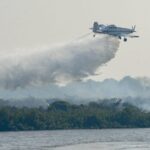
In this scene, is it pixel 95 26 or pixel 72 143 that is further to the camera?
pixel 72 143

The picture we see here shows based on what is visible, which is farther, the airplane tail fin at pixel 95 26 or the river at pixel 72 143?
the airplane tail fin at pixel 95 26

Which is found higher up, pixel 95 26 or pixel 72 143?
pixel 95 26

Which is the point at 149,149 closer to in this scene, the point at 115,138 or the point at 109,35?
the point at 109,35

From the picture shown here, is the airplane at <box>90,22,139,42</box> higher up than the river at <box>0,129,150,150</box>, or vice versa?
the airplane at <box>90,22,139,42</box>

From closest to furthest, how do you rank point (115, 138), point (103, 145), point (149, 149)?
1. point (149, 149)
2. point (103, 145)
3. point (115, 138)

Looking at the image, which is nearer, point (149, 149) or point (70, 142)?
point (149, 149)

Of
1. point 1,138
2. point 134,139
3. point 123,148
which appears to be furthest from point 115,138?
point 123,148

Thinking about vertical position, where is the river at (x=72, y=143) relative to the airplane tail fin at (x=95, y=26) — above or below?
below

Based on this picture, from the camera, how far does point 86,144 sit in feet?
503

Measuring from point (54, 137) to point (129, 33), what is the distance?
3421cm

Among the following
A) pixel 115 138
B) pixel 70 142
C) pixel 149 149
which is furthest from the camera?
pixel 115 138

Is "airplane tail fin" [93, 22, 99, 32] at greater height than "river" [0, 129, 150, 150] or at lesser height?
greater

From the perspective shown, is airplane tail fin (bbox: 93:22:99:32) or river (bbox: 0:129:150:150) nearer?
river (bbox: 0:129:150:150)

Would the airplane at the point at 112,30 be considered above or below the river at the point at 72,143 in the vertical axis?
above
